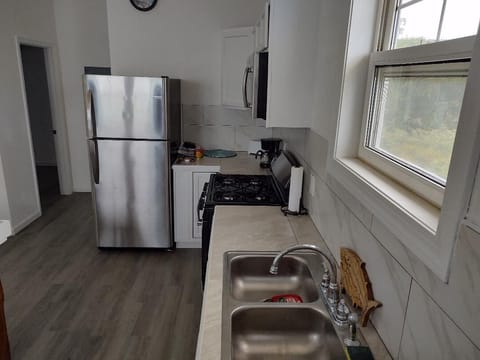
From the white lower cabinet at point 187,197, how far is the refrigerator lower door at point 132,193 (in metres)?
0.08

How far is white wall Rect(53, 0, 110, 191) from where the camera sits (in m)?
4.23

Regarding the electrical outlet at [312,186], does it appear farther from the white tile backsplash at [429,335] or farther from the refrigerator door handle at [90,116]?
the refrigerator door handle at [90,116]

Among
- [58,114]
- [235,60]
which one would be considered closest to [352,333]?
[235,60]

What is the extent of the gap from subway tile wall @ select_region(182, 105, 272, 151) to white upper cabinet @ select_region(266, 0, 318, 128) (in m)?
1.88

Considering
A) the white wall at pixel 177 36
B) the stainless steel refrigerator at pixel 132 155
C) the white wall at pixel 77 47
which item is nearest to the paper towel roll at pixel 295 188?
the stainless steel refrigerator at pixel 132 155

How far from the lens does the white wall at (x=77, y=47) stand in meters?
4.23

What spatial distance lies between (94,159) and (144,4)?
5.56 ft

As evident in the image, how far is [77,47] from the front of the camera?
4.36m

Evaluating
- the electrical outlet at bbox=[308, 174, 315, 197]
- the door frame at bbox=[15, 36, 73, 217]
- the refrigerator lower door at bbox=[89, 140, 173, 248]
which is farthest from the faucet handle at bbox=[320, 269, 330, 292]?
the door frame at bbox=[15, 36, 73, 217]

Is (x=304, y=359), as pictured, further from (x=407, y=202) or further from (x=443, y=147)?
(x=443, y=147)

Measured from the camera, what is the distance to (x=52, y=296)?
253 cm

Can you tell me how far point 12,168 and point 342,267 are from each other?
3.60 metres

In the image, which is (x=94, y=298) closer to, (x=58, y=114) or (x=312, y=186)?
(x=312, y=186)

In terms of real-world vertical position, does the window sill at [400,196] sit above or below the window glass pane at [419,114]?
below
